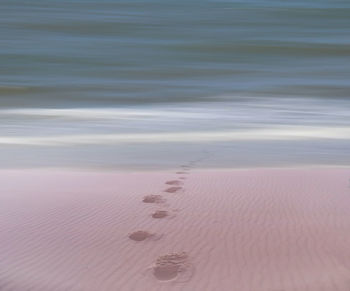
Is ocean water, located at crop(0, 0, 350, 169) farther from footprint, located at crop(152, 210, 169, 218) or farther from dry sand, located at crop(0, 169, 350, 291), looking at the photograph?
footprint, located at crop(152, 210, 169, 218)

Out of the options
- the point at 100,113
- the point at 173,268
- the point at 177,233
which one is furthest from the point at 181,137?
the point at 173,268

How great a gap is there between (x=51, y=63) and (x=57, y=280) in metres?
7.60

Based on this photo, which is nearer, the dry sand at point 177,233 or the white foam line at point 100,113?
the dry sand at point 177,233

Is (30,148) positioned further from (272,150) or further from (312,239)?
(312,239)

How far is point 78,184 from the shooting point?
3057mm

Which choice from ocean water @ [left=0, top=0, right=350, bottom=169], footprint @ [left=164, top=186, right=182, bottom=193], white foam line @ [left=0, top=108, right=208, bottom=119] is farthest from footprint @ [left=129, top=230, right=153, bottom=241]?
white foam line @ [left=0, top=108, right=208, bottom=119]

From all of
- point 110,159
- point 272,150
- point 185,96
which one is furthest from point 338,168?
point 185,96

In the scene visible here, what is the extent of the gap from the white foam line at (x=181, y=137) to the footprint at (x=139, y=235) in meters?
2.40

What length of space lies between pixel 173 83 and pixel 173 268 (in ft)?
20.5

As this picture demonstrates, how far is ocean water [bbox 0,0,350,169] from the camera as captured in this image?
172 inches

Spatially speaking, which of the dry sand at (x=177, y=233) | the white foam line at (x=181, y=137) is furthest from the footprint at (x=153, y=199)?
the white foam line at (x=181, y=137)

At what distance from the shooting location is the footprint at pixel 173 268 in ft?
6.12

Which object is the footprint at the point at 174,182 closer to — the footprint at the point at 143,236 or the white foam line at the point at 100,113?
the footprint at the point at 143,236

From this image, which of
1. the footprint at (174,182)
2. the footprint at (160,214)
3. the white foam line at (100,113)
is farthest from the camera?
the white foam line at (100,113)
